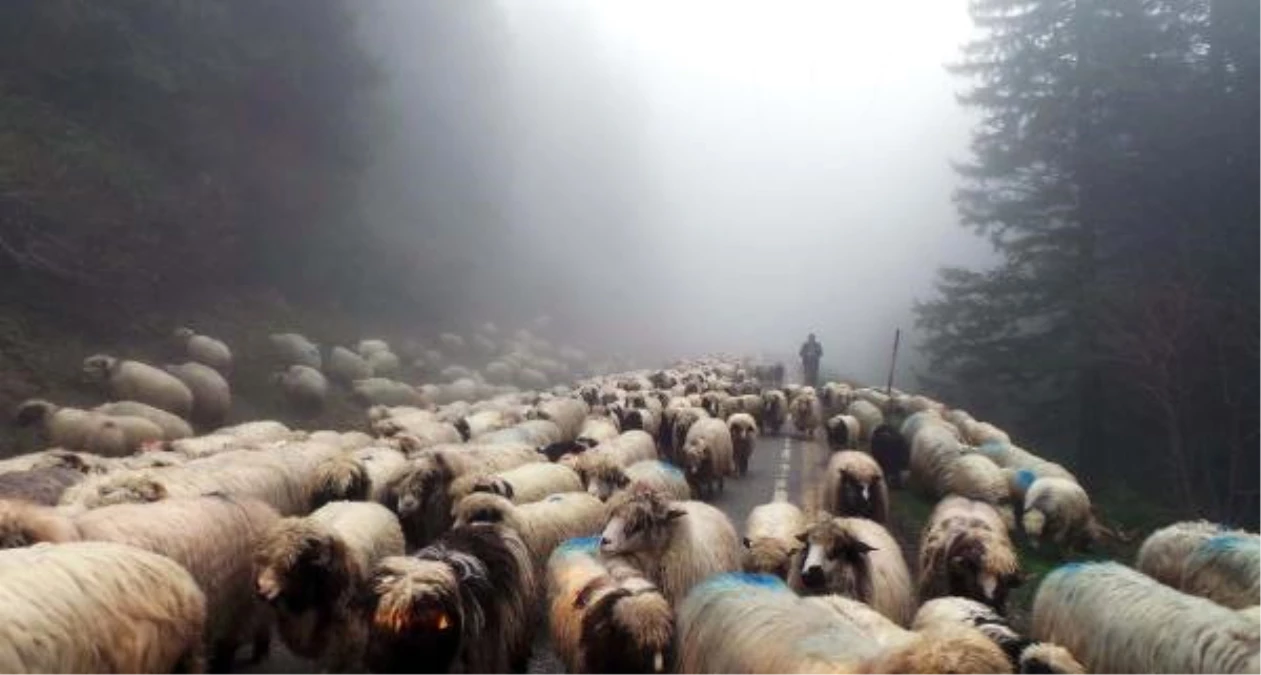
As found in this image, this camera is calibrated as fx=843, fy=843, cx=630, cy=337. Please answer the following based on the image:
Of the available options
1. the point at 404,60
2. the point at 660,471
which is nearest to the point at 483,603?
the point at 660,471

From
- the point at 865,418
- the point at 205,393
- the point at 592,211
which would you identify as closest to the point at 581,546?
the point at 865,418

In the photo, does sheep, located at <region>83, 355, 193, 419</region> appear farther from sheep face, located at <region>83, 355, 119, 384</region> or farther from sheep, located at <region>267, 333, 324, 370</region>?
sheep, located at <region>267, 333, 324, 370</region>

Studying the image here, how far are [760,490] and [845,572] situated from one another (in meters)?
8.78

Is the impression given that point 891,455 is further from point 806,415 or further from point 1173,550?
point 1173,550

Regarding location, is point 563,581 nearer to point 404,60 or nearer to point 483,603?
point 483,603

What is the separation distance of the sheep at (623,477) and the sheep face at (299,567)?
481 cm

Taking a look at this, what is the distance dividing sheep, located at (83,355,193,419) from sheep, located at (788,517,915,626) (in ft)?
52.6

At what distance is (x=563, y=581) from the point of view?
7.61 meters

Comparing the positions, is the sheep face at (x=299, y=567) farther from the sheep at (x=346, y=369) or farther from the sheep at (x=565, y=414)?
the sheep at (x=346, y=369)

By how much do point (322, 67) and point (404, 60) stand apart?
34.1 meters

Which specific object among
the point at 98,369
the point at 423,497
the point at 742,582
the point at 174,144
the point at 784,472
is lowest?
the point at 784,472

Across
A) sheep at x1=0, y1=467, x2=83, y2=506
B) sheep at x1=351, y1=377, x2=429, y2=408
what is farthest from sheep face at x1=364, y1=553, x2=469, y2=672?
sheep at x1=351, y1=377, x2=429, y2=408

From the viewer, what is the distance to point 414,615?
5.65m

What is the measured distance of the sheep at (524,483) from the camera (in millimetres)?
9914
